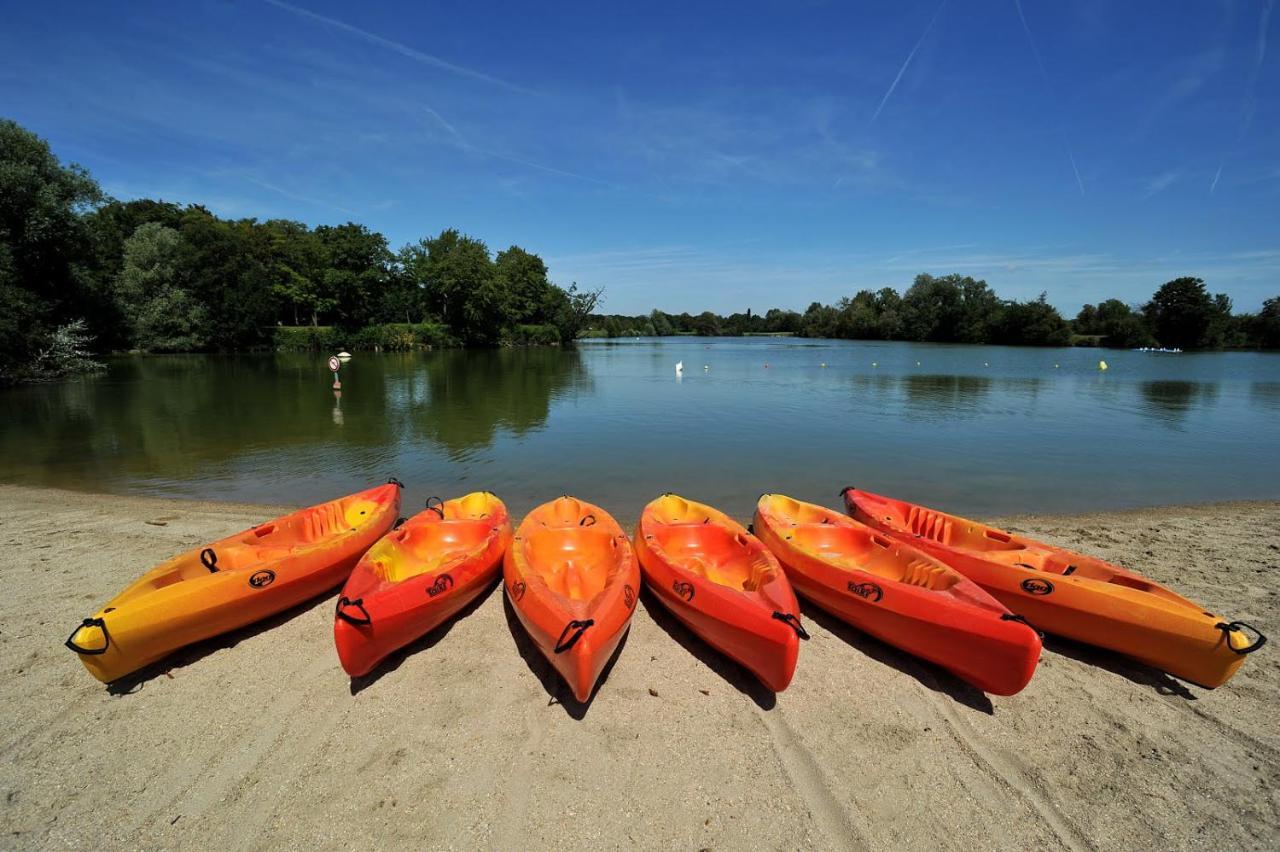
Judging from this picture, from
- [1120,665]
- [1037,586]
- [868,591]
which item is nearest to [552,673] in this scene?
[868,591]

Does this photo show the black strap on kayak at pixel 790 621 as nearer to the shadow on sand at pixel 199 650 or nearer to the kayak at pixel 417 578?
the kayak at pixel 417 578

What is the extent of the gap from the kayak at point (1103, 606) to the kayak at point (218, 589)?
6632 mm

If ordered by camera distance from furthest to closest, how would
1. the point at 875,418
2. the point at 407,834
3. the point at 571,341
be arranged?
1. the point at 571,341
2. the point at 875,418
3. the point at 407,834

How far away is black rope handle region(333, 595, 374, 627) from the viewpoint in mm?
4176

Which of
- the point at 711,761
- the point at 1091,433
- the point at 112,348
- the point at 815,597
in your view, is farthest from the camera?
the point at 112,348

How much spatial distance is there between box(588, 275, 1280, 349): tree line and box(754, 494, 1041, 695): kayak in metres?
91.8

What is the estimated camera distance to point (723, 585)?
4.88 m

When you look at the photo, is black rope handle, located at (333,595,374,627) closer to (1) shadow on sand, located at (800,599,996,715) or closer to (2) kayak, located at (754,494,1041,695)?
(2) kayak, located at (754,494,1041,695)

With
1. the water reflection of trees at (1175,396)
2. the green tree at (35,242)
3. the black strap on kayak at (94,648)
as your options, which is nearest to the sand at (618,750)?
the black strap on kayak at (94,648)

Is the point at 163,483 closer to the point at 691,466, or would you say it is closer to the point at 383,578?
the point at 383,578

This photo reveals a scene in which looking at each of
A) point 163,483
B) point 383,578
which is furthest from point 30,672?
point 163,483

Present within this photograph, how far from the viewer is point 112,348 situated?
4166 centimetres

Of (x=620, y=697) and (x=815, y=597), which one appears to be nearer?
(x=620, y=697)

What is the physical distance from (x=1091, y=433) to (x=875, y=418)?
632cm
